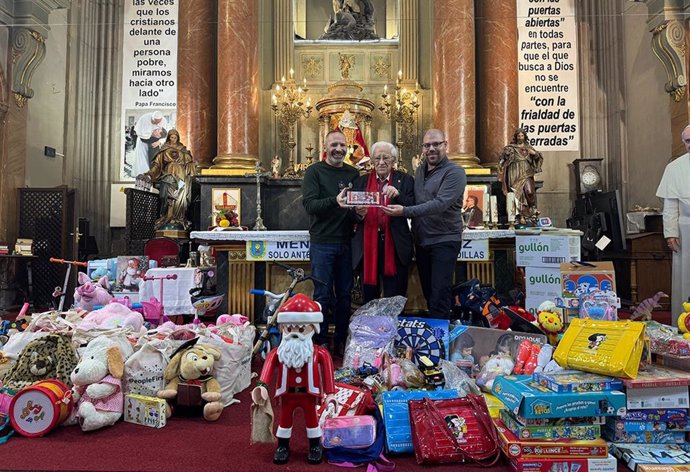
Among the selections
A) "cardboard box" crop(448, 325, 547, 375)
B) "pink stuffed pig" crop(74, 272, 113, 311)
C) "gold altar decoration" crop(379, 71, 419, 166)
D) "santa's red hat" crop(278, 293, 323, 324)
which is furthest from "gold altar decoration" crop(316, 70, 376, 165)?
"santa's red hat" crop(278, 293, 323, 324)

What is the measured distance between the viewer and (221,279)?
4988 mm

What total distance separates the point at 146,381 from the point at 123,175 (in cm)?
897

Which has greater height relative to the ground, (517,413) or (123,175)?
(123,175)

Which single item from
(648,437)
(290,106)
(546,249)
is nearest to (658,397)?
(648,437)

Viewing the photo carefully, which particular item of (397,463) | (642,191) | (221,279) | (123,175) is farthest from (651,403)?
(123,175)

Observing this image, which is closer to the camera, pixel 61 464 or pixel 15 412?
pixel 61 464

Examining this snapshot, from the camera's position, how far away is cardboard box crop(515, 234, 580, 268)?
4.57 metres

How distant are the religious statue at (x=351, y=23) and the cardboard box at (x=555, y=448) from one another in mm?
10013

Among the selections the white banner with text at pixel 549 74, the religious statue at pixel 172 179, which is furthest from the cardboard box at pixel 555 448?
the white banner with text at pixel 549 74

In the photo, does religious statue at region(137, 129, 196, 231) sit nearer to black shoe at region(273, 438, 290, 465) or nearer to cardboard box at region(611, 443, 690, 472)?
black shoe at region(273, 438, 290, 465)

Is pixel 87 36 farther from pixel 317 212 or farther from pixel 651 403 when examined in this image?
pixel 651 403

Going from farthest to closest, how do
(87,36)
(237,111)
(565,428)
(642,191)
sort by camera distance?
(87,36) → (642,191) → (237,111) → (565,428)

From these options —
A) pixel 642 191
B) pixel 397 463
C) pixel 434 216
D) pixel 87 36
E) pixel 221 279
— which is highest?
pixel 87 36

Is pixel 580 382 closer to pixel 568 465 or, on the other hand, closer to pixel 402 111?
pixel 568 465
